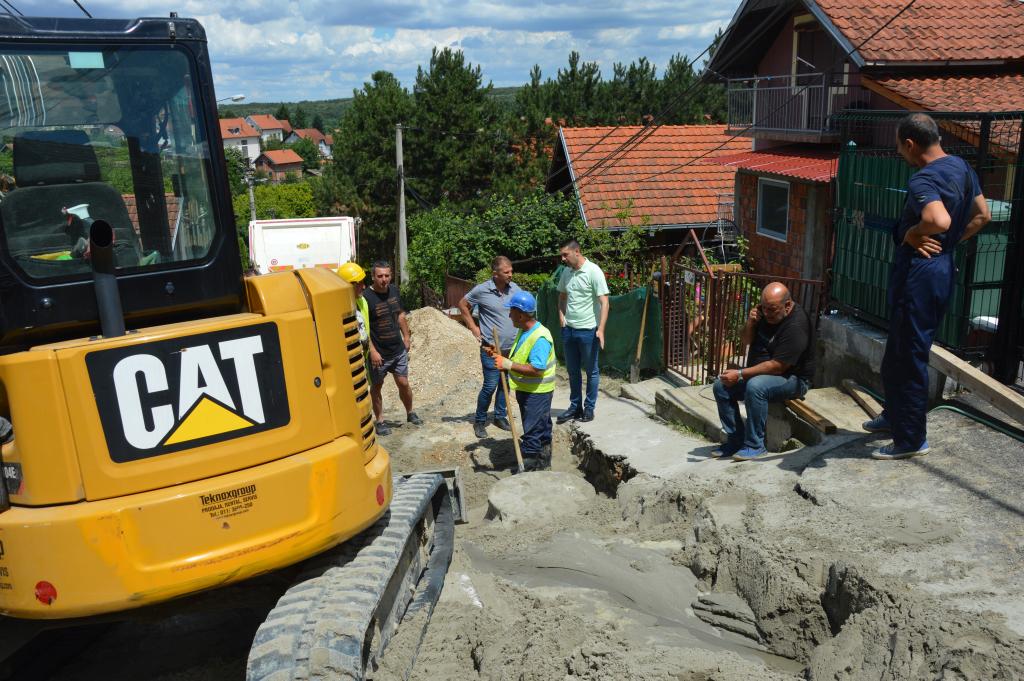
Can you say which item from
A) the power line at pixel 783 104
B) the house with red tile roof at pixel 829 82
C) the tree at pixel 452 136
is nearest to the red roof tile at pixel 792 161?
the house with red tile roof at pixel 829 82

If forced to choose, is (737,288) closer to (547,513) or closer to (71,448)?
(547,513)

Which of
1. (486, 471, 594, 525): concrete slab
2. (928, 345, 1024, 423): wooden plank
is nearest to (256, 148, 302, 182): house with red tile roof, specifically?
(486, 471, 594, 525): concrete slab

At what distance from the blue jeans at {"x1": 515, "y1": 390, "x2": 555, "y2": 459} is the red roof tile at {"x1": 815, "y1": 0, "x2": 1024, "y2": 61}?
10611mm

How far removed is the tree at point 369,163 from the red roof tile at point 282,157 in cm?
9535

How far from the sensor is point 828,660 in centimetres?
367

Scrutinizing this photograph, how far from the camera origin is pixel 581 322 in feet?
27.6

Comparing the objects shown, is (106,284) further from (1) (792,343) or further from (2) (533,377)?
(1) (792,343)

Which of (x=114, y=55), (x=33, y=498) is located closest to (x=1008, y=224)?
(x=114, y=55)

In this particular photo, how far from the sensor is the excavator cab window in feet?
11.6

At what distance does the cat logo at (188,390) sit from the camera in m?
3.36

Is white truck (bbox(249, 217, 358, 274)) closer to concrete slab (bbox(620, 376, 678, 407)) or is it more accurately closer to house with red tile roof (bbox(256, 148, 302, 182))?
concrete slab (bbox(620, 376, 678, 407))

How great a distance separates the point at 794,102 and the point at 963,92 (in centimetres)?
382

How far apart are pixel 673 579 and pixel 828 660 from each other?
1208 millimetres

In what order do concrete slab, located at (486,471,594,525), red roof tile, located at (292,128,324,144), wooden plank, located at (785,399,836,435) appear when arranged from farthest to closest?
red roof tile, located at (292,128,324,144) → concrete slab, located at (486,471,594,525) → wooden plank, located at (785,399,836,435)
